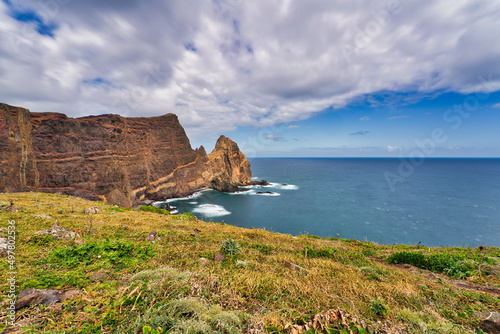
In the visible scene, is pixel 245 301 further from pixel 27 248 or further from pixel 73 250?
pixel 27 248

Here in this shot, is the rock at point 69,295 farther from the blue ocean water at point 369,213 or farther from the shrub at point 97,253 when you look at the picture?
the blue ocean water at point 369,213

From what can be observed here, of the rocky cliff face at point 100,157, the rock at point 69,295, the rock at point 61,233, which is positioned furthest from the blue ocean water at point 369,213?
the rock at point 69,295

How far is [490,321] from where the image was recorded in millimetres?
2982

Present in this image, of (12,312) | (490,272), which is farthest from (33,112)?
(490,272)

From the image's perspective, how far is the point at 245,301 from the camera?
3.45 metres

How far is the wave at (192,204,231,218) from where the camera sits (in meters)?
54.9

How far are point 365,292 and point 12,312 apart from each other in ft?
20.1

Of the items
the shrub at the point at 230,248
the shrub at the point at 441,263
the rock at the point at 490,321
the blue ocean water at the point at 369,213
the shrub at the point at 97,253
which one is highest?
the shrub at the point at 97,253

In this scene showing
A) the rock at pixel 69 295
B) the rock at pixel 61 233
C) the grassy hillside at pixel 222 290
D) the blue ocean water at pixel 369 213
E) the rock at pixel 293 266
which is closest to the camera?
the grassy hillside at pixel 222 290

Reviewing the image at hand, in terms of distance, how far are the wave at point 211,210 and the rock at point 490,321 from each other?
174 ft

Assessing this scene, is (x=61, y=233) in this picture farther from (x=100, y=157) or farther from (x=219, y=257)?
(x=100, y=157)

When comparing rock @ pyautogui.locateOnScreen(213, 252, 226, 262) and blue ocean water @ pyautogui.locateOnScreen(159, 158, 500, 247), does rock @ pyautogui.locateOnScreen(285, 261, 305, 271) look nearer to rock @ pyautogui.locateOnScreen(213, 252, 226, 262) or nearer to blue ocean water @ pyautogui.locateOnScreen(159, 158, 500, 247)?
rock @ pyautogui.locateOnScreen(213, 252, 226, 262)

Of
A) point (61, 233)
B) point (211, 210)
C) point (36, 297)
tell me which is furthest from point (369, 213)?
point (36, 297)

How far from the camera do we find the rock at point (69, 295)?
9.75ft
